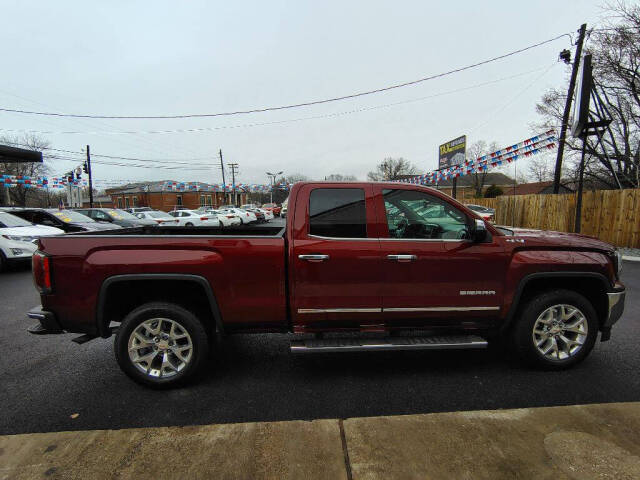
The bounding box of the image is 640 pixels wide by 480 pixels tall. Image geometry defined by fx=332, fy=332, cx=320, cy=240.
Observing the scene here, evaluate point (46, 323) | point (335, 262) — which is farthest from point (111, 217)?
point (335, 262)

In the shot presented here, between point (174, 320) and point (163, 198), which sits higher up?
point (163, 198)

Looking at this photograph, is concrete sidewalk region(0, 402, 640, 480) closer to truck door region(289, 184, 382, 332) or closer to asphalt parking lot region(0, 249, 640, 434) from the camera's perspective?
asphalt parking lot region(0, 249, 640, 434)

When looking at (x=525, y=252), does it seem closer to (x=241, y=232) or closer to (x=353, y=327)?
(x=353, y=327)

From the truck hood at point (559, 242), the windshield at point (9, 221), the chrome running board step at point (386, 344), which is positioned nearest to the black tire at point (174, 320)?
the chrome running board step at point (386, 344)

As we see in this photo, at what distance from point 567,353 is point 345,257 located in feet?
7.97

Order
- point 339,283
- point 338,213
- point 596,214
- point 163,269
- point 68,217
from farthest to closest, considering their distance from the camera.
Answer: point 596,214 < point 68,217 < point 338,213 < point 339,283 < point 163,269

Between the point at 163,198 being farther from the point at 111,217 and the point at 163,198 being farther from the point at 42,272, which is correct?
the point at 42,272

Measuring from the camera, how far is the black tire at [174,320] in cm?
293

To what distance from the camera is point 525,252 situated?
3.18 meters

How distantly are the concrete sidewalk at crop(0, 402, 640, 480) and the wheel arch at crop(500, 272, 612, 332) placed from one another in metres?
1.00

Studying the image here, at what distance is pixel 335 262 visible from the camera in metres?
2.99

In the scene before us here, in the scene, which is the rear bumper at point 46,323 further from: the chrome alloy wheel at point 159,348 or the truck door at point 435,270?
the truck door at point 435,270

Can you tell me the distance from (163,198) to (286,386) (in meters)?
71.9

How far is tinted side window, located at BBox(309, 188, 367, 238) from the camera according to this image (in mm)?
3105
